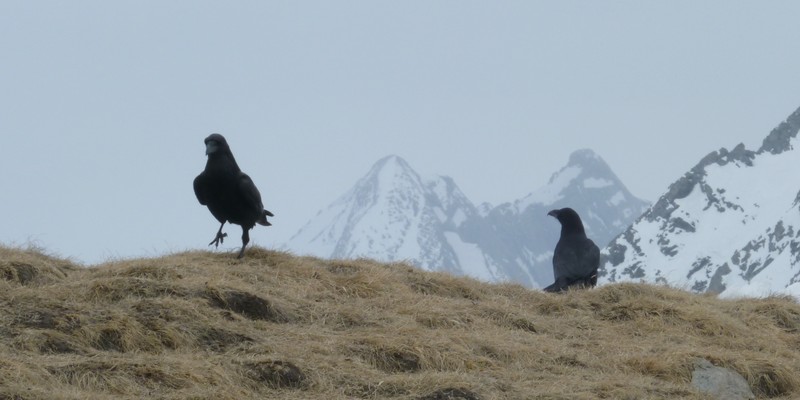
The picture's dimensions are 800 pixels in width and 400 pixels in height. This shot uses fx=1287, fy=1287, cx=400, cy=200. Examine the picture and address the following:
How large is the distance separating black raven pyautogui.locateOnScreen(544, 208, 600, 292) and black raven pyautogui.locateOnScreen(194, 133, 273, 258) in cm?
497

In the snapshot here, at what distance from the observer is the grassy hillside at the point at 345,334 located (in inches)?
397

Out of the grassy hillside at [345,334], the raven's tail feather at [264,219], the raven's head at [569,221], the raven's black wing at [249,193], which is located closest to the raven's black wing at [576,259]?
the raven's head at [569,221]

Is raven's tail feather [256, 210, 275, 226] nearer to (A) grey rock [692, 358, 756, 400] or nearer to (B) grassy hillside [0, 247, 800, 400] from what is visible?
(B) grassy hillside [0, 247, 800, 400]

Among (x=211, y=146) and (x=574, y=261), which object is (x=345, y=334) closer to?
(x=211, y=146)

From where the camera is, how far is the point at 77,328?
10836 millimetres

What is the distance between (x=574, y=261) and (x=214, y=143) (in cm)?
645

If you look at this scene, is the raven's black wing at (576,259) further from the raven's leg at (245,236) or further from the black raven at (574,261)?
the raven's leg at (245,236)

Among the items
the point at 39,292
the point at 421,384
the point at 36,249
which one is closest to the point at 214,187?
the point at 36,249

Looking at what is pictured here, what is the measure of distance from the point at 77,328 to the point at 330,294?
327cm

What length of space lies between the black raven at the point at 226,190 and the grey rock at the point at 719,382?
5382 mm

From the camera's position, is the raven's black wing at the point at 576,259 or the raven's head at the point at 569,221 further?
the raven's head at the point at 569,221

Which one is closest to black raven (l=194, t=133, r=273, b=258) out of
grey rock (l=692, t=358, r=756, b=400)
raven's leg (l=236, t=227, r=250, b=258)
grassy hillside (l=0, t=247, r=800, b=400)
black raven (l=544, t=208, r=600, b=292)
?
raven's leg (l=236, t=227, r=250, b=258)

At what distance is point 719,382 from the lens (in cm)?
1180

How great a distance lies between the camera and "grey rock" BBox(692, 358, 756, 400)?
11.6 metres
